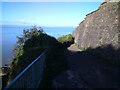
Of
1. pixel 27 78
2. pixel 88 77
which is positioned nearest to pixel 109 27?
pixel 88 77

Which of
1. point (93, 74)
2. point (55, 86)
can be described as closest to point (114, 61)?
point (93, 74)

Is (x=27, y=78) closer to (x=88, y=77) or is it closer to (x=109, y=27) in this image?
(x=88, y=77)

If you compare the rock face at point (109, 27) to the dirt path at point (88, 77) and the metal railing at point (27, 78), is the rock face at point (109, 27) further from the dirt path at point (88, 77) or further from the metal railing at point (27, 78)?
the metal railing at point (27, 78)

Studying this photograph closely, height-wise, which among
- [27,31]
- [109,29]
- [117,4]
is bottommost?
[27,31]

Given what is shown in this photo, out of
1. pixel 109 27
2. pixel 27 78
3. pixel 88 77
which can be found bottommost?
pixel 88 77

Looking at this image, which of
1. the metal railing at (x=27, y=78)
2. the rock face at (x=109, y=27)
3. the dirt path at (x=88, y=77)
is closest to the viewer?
the metal railing at (x=27, y=78)

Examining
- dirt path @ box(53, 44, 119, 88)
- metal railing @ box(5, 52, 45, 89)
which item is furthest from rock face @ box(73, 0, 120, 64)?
metal railing @ box(5, 52, 45, 89)

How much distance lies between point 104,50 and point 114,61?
222 centimetres

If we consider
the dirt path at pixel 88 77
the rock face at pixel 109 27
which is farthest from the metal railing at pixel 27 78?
the rock face at pixel 109 27

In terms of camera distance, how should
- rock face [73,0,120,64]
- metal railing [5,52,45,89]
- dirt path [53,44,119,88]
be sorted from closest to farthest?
metal railing [5,52,45,89], dirt path [53,44,119,88], rock face [73,0,120,64]

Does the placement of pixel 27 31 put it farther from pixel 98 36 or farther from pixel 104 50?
pixel 104 50

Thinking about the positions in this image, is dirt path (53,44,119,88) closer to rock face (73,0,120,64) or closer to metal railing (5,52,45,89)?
metal railing (5,52,45,89)

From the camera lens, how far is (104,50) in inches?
622

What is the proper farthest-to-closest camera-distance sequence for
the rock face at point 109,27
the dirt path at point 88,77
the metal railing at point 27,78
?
the rock face at point 109,27
the dirt path at point 88,77
the metal railing at point 27,78
